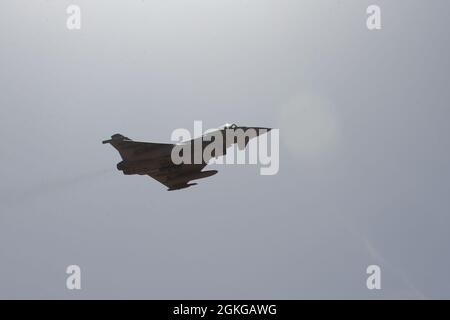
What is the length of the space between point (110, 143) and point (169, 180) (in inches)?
246

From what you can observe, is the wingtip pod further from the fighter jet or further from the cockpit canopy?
the cockpit canopy

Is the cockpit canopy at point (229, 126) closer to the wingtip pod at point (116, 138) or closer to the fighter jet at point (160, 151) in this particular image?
the fighter jet at point (160, 151)

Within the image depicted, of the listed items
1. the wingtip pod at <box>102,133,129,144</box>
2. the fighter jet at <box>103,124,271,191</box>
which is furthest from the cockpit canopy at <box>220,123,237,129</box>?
the wingtip pod at <box>102,133,129,144</box>

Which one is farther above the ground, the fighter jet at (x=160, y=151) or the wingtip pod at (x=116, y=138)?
the wingtip pod at (x=116, y=138)

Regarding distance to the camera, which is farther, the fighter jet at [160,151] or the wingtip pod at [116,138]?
the wingtip pod at [116,138]

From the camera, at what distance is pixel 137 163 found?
1927 inches

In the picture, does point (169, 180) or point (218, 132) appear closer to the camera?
point (218, 132)

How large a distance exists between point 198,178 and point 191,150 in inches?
136

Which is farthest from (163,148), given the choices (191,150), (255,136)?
(255,136)

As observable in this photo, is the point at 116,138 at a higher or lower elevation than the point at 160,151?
higher

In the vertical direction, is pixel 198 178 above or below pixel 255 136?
below

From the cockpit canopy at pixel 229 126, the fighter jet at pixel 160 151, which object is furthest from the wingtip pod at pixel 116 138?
the cockpit canopy at pixel 229 126

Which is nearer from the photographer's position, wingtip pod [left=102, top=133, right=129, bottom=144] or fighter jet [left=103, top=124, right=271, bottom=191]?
fighter jet [left=103, top=124, right=271, bottom=191]

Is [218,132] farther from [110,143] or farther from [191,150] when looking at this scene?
[110,143]
